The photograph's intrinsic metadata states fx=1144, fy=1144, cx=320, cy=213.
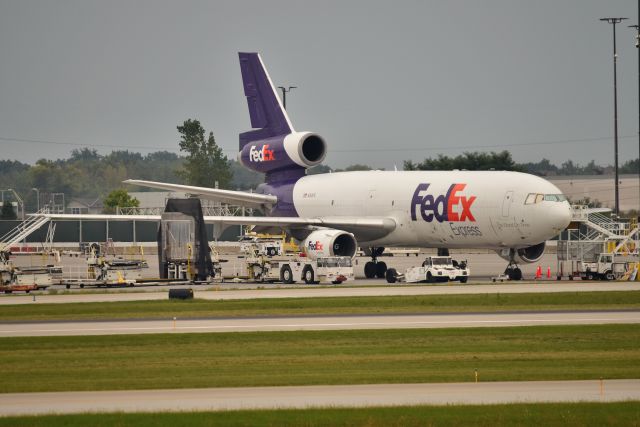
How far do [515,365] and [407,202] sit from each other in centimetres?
3626

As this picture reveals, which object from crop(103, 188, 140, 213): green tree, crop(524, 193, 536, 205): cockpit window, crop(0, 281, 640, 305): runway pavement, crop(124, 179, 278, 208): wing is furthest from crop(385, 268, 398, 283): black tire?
crop(103, 188, 140, 213): green tree

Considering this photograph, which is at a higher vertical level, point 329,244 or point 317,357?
point 329,244

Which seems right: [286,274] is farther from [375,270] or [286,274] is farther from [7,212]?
[7,212]

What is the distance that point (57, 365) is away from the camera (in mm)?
27969

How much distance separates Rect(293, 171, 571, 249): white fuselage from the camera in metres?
56.2

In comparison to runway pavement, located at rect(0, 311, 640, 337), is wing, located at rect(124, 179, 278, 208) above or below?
above

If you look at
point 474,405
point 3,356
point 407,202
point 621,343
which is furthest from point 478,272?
point 474,405

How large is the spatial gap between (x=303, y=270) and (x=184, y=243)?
7.73m

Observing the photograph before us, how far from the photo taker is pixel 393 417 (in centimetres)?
2028

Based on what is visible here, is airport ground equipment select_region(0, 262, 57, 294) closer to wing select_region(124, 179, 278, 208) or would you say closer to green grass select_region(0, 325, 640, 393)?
wing select_region(124, 179, 278, 208)

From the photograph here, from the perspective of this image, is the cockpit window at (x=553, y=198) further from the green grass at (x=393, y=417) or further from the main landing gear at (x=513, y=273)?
the green grass at (x=393, y=417)

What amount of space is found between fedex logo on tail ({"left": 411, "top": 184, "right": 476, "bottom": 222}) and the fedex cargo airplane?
0.05m

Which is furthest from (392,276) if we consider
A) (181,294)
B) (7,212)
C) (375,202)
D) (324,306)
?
(7,212)

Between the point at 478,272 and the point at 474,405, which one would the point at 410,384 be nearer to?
the point at 474,405
